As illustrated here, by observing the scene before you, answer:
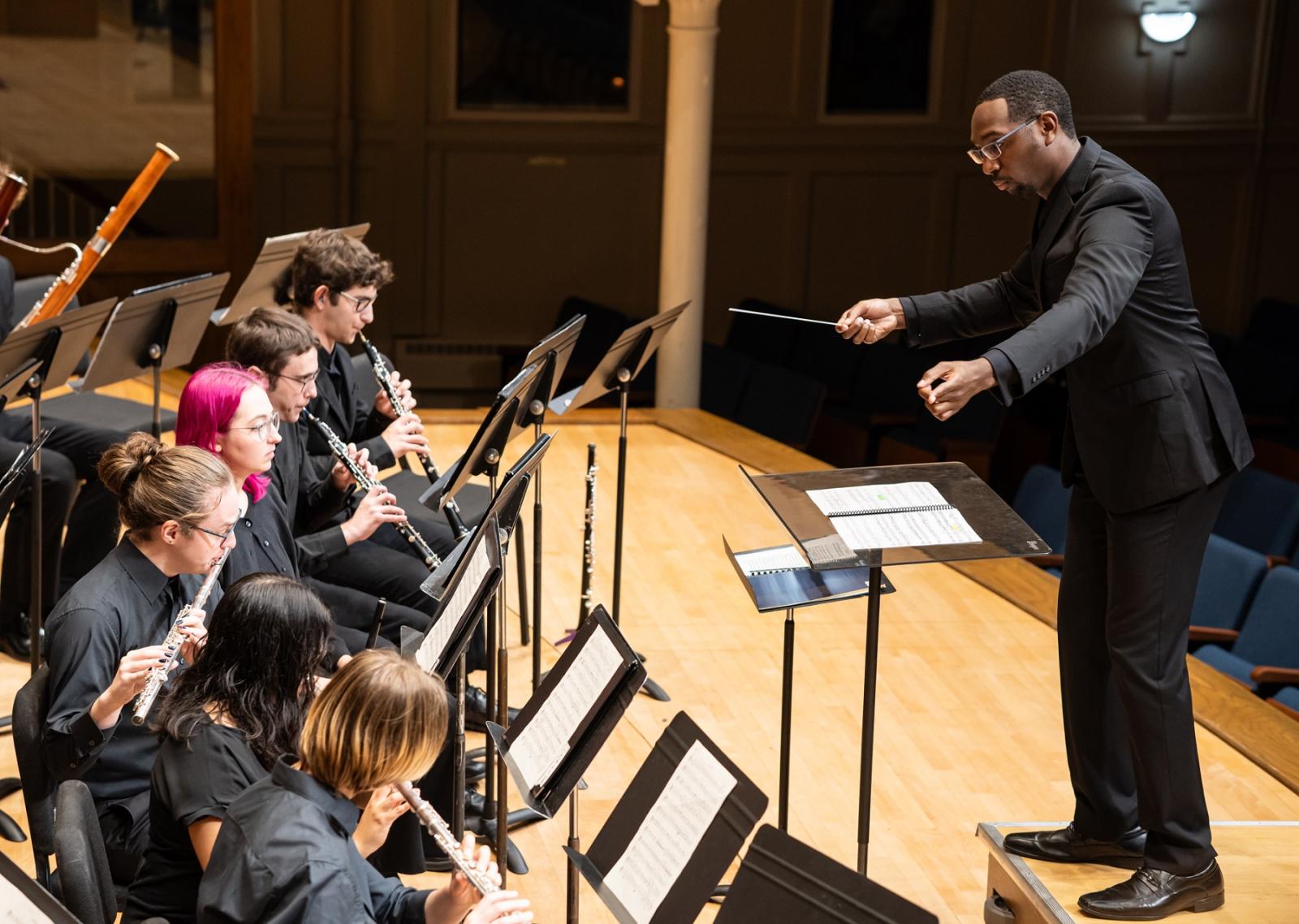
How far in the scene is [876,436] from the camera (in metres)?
6.93

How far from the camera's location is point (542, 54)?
8883 mm

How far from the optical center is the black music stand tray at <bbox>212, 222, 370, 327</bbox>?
437 cm

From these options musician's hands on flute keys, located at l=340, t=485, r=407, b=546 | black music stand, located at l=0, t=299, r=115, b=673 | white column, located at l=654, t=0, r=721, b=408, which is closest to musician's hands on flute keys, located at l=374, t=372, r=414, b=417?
musician's hands on flute keys, located at l=340, t=485, r=407, b=546

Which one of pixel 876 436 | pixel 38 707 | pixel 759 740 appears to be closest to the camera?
pixel 38 707

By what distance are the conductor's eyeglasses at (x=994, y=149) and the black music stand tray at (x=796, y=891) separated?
1291 mm

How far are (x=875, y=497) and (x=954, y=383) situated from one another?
1.44 feet

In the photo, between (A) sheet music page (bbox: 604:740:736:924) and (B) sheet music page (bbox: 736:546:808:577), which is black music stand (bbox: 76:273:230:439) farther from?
(A) sheet music page (bbox: 604:740:736:924)

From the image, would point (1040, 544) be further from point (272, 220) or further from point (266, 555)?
point (272, 220)

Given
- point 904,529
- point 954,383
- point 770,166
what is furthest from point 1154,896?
point 770,166

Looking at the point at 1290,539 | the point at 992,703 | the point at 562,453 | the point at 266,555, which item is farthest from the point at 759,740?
the point at 562,453

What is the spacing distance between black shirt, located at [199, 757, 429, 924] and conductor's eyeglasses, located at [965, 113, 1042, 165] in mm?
1482

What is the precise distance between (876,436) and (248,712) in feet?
16.3

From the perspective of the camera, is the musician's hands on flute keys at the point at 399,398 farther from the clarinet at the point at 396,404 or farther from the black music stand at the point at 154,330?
the black music stand at the point at 154,330

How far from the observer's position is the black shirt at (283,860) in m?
1.94
